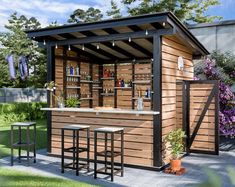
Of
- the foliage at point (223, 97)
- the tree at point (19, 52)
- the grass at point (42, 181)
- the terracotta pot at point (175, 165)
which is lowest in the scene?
the grass at point (42, 181)

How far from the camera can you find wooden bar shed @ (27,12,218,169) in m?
5.70

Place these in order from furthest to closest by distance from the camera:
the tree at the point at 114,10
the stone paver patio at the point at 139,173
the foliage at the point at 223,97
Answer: the tree at the point at 114,10 < the foliage at the point at 223,97 < the stone paver patio at the point at 139,173

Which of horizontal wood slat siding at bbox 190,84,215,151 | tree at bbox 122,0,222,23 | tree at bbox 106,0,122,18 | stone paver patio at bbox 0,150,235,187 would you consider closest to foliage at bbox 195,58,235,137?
horizontal wood slat siding at bbox 190,84,215,151

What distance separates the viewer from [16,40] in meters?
22.8

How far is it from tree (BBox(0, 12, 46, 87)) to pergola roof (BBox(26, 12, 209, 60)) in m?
13.9

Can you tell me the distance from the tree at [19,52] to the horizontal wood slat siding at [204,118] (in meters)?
15.1

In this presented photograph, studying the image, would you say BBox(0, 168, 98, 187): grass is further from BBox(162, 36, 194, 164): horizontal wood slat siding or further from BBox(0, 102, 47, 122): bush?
BBox(0, 102, 47, 122): bush

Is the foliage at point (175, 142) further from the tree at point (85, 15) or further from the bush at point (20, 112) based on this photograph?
the tree at point (85, 15)

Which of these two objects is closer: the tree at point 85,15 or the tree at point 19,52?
the tree at point 19,52

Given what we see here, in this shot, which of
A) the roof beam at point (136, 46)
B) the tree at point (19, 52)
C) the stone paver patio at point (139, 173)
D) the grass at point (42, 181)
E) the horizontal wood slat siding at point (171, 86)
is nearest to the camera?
the grass at point (42, 181)

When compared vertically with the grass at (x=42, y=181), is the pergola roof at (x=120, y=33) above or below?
above

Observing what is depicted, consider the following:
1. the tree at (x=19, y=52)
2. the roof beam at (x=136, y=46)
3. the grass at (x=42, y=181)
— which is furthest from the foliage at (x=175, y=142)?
the tree at (x=19, y=52)

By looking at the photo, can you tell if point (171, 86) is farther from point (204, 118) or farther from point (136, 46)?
point (136, 46)

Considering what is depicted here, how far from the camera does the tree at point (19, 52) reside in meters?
21.4
